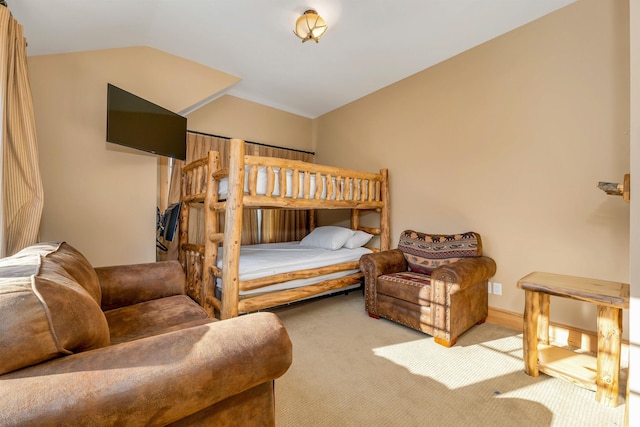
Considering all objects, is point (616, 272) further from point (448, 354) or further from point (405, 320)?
point (405, 320)

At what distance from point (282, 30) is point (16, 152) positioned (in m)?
2.27

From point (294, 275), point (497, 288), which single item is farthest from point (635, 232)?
point (294, 275)

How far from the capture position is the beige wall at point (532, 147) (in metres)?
2.03

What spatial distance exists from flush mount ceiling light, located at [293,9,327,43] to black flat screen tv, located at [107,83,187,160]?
166cm

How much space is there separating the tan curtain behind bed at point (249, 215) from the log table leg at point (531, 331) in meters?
3.10

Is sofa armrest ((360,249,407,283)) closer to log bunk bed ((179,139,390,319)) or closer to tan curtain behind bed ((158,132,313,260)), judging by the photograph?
log bunk bed ((179,139,390,319))

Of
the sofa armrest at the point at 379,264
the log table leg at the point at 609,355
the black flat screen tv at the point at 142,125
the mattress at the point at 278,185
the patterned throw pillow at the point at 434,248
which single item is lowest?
the log table leg at the point at 609,355

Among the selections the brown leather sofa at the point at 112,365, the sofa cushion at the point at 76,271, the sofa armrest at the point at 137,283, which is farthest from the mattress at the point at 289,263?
the brown leather sofa at the point at 112,365

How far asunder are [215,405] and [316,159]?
172 inches

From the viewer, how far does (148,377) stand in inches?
27.1

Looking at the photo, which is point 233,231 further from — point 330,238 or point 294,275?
point 330,238

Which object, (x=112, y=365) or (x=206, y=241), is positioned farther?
(x=206, y=241)

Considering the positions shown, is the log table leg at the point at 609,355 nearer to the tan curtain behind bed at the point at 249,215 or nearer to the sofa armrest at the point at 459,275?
the sofa armrest at the point at 459,275

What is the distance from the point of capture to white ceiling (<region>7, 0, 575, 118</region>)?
7.05 feet
